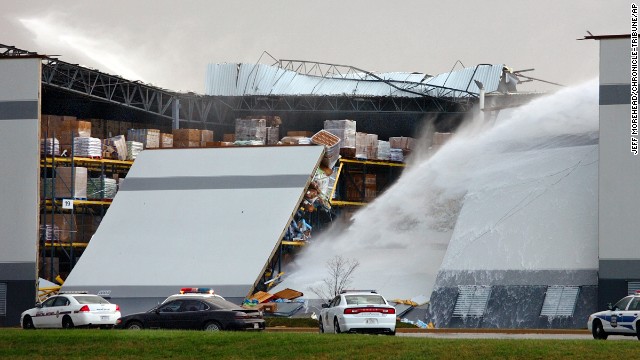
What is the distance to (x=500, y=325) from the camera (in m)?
57.5

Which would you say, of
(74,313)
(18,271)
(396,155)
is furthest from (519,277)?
(396,155)

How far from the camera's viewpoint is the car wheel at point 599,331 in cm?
4384

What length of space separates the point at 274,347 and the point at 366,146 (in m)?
42.4

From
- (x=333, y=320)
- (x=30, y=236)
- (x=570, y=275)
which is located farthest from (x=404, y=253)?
(x=333, y=320)

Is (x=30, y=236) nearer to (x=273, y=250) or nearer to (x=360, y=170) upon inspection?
(x=273, y=250)

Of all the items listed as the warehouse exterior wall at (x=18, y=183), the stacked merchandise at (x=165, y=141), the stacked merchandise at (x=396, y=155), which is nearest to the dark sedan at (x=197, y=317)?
the warehouse exterior wall at (x=18, y=183)

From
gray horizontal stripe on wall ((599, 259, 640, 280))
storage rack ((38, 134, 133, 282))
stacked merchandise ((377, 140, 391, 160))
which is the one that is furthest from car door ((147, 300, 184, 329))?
stacked merchandise ((377, 140, 391, 160))

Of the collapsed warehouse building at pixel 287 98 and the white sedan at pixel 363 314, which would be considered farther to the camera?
the collapsed warehouse building at pixel 287 98

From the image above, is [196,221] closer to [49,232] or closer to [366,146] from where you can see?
[49,232]

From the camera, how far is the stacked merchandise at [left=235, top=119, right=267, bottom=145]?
84.7 metres

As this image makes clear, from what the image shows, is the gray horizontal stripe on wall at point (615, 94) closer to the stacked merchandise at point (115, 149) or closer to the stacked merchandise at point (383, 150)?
the stacked merchandise at point (383, 150)

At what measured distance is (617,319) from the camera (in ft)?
140

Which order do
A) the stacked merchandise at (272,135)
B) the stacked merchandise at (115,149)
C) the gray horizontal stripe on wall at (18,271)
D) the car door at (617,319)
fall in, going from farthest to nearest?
the stacked merchandise at (272,135), the stacked merchandise at (115,149), the gray horizontal stripe on wall at (18,271), the car door at (617,319)

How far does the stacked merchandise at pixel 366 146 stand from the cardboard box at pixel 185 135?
10.7m
